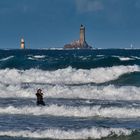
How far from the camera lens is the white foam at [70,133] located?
72.9 ft

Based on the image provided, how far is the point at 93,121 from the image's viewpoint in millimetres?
26000

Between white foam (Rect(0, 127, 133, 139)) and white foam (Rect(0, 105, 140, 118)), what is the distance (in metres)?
4.82

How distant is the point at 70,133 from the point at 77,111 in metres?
5.93

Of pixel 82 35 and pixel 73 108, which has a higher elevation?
pixel 82 35

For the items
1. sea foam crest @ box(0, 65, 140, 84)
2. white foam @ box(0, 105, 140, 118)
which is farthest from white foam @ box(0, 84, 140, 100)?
sea foam crest @ box(0, 65, 140, 84)

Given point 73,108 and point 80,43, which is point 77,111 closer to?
point 73,108

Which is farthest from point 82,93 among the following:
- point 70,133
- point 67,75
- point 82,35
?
point 82,35

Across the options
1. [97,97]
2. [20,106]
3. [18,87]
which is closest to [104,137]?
[20,106]

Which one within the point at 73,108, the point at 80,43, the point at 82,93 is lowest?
the point at 73,108

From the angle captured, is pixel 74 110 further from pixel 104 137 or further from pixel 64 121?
pixel 104 137

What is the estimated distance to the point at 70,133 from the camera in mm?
22422

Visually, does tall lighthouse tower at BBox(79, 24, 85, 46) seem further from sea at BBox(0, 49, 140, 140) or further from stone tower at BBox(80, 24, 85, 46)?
sea at BBox(0, 49, 140, 140)

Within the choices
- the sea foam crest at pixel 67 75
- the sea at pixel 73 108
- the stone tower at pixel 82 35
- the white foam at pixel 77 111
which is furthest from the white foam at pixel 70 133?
the stone tower at pixel 82 35

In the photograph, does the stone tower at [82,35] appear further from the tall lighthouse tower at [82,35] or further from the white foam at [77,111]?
the white foam at [77,111]
